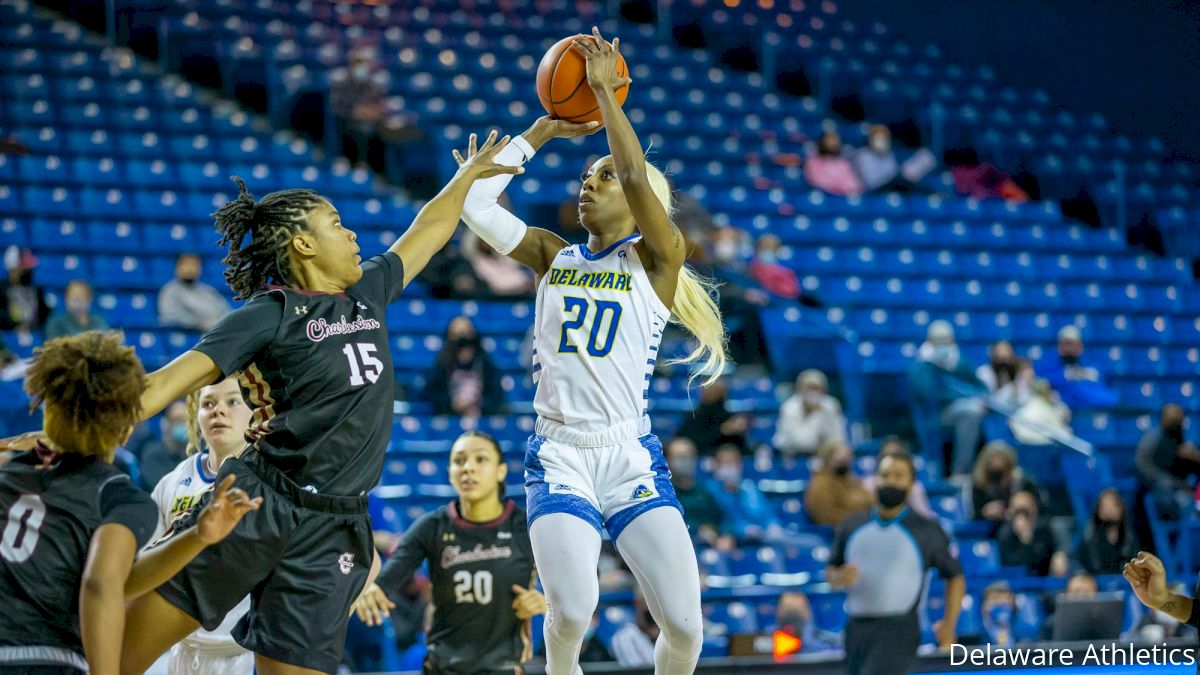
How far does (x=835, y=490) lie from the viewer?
1000 centimetres

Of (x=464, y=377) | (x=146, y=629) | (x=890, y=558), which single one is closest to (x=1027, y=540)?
(x=890, y=558)

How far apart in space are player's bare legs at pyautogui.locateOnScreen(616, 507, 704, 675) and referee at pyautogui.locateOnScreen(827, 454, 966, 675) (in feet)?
7.73

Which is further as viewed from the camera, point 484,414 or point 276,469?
point 484,414

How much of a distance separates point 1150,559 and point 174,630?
2869 mm

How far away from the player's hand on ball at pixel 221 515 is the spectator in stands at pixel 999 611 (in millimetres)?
6433

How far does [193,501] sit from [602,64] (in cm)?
206

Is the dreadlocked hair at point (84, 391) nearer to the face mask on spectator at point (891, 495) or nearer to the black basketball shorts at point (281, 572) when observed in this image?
the black basketball shorts at point (281, 572)

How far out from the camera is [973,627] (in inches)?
366

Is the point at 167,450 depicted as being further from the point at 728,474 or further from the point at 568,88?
the point at 568,88

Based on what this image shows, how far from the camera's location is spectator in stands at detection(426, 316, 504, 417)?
10422 mm

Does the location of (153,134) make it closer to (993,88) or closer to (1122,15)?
(993,88)

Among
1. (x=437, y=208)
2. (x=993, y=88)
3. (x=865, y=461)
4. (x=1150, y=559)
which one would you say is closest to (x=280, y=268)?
(x=437, y=208)

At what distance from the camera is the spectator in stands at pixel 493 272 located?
11.9 meters

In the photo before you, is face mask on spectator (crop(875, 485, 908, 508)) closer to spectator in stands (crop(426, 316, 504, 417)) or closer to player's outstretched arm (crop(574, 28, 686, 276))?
player's outstretched arm (crop(574, 28, 686, 276))
